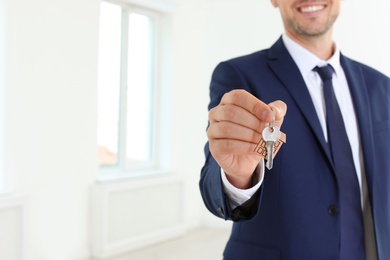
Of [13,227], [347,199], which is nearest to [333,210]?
[347,199]

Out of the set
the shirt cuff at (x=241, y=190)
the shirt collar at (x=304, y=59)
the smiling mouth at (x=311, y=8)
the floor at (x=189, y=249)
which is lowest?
the floor at (x=189, y=249)

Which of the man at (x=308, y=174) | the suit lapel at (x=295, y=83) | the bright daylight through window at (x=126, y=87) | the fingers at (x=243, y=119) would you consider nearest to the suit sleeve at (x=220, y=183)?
the man at (x=308, y=174)

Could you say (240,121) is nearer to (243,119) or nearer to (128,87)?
(243,119)

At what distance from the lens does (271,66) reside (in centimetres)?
131

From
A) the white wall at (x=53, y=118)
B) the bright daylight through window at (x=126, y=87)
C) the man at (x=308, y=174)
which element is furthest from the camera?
the bright daylight through window at (x=126, y=87)

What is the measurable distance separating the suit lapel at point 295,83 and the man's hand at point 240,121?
39 cm

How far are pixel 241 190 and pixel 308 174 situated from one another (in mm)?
230

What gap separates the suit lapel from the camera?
1205 millimetres

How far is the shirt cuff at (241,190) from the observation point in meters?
1.04

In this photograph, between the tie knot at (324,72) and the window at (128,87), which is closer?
the tie knot at (324,72)

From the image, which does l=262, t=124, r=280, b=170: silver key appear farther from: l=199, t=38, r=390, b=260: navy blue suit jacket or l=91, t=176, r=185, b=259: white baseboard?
l=91, t=176, r=185, b=259: white baseboard

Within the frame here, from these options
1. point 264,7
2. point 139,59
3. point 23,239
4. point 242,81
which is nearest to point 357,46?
point 264,7

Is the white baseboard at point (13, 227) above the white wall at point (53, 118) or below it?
below

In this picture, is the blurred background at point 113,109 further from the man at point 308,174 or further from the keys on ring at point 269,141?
the keys on ring at point 269,141
